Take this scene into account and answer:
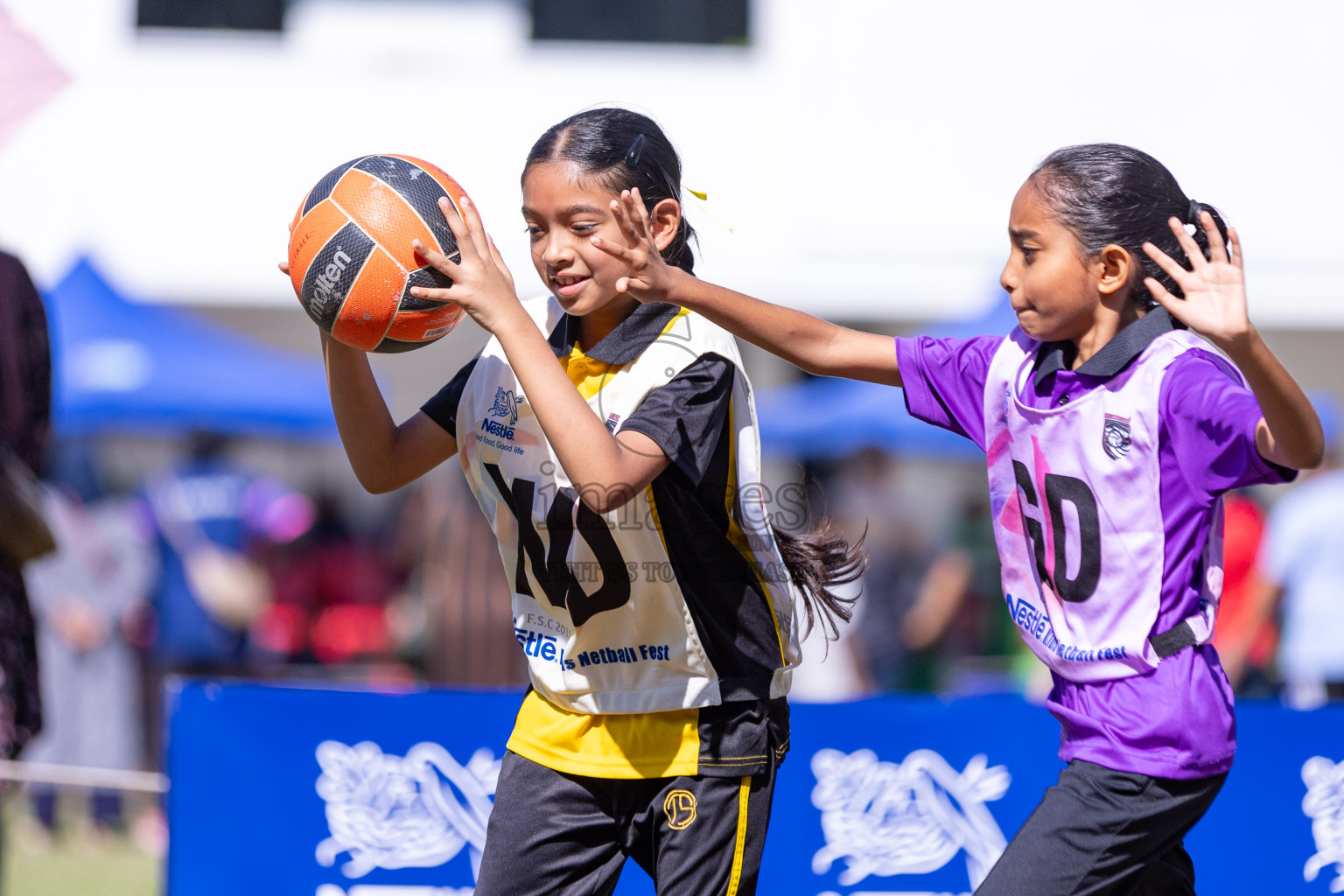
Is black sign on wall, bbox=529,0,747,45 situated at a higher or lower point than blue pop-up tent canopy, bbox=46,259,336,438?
higher

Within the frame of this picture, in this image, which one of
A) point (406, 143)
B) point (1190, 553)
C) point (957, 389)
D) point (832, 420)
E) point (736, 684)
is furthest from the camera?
point (406, 143)

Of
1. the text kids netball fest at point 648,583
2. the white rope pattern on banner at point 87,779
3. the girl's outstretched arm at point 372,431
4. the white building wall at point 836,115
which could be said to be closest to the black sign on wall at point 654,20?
the white building wall at point 836,115

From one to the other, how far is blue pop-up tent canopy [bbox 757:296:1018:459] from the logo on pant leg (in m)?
7.18

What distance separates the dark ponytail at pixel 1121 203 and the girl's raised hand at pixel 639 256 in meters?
0.80

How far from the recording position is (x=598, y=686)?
2639mm

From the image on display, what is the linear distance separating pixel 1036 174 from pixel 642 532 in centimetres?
109

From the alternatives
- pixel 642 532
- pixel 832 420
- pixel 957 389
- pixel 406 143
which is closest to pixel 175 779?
pixel 642 532

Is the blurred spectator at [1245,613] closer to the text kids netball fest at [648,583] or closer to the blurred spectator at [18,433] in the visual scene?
the text kids netball fest at [648,583]

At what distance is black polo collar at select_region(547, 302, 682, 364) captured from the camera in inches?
105

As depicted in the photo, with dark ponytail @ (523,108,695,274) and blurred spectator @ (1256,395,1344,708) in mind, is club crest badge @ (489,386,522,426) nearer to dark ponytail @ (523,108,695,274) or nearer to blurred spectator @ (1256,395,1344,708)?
dark ponytail @ (523,108,695,274)

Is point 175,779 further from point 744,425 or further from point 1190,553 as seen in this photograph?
point 1190,553

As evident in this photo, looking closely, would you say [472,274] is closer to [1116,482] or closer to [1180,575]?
[1116,482]

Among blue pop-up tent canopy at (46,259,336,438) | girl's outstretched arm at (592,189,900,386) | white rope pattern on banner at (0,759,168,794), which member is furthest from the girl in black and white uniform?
blue pop-up tent canopy at (46,259,336,438)

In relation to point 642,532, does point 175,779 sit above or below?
below
